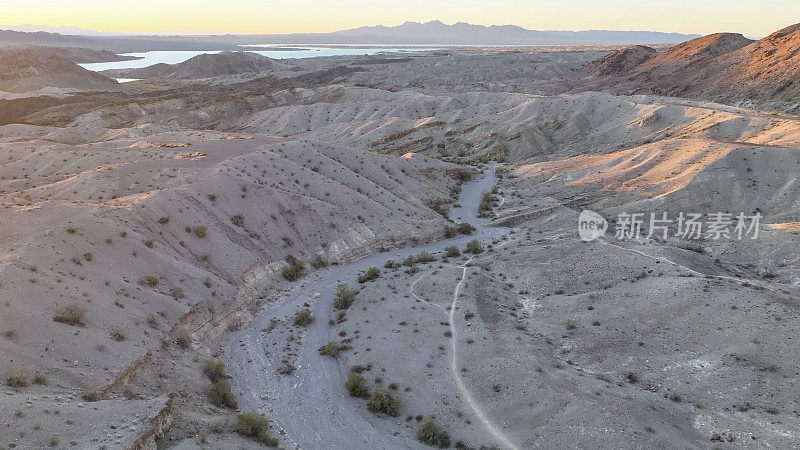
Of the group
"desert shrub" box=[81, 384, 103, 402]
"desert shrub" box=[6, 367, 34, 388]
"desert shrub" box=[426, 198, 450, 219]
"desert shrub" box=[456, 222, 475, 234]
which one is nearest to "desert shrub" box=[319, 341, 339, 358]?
"desert shrub" box=[81, 384, 103, 402]

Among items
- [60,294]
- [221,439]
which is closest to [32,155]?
[60,294]

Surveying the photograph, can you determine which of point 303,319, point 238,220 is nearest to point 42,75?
point 238,220

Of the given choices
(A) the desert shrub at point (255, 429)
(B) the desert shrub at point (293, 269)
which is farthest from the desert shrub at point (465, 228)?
(A) the desert shrub at point (255, 429)

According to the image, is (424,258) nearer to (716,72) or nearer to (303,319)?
(303,319)

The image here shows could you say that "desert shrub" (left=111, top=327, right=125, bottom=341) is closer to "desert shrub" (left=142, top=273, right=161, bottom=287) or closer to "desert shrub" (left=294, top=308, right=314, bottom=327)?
"desert shrub" (left=142, top=273, right=161, bottom=287)

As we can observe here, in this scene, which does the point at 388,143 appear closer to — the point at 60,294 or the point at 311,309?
the point at 311,309

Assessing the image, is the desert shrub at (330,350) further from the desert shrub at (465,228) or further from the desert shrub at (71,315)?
the desert shrub at (465,228)

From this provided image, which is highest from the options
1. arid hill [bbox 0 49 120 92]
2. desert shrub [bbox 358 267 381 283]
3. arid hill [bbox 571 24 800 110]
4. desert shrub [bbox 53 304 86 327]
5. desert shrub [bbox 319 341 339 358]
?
arid hill [bbox 571 24 800 110]
